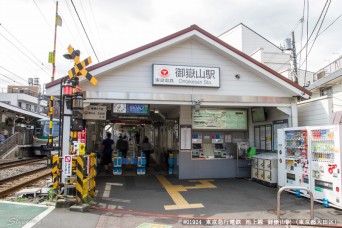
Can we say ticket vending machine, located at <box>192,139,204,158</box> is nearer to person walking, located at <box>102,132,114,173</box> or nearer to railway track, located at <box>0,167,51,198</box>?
person walking, located at <box>102,132,114,173</box>

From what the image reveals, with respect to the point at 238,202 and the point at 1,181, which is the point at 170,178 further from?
the point at 1,181

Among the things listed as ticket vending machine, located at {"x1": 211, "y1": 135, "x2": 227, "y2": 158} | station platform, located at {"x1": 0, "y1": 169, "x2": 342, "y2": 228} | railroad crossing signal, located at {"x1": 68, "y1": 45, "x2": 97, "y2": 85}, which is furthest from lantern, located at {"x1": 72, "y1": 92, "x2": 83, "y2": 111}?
ticket vending machine, located at {"x1": 211, "y1": 135, "x2": 227, "y2": 158}

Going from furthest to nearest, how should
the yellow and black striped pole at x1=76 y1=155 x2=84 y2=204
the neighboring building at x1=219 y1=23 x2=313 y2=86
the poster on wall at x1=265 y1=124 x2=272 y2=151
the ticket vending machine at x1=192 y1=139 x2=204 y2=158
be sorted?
the neighboring building at x1=219 y1=23 x2=313 y2=86
the ticket vending machine at x1=192 y1=139 x2=204 y2=158
the poster on wall at x1=265 y1=124 x2=272 y2=151
the yellow and black striped pole at x1=76 y1=155 x2=84 y2=204

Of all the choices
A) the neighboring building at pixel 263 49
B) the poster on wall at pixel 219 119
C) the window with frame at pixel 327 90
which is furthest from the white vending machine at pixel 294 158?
the neighboring building at pixel 263 49

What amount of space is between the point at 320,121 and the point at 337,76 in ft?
18.6

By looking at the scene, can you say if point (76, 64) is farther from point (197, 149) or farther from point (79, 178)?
point (197, 149)

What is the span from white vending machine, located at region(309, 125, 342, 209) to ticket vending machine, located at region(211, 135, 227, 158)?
167 inches

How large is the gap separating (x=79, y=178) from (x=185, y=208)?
109 inches

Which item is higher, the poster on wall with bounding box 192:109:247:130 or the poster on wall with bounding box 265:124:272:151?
the poster on wall with bounding box 192:109:247:130

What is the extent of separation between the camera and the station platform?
5.89 metres

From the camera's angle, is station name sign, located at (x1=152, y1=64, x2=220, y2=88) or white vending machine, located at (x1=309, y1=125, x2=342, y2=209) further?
station name sign, located at (x1=152, y1=64, x2=220, y2=88)

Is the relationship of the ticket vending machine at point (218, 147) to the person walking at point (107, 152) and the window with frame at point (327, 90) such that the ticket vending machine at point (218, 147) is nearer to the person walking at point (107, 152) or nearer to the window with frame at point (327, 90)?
the person walking at point (107, 152)

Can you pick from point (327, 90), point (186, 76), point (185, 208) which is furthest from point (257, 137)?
point (327, 90)

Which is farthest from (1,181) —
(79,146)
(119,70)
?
(119,70)
